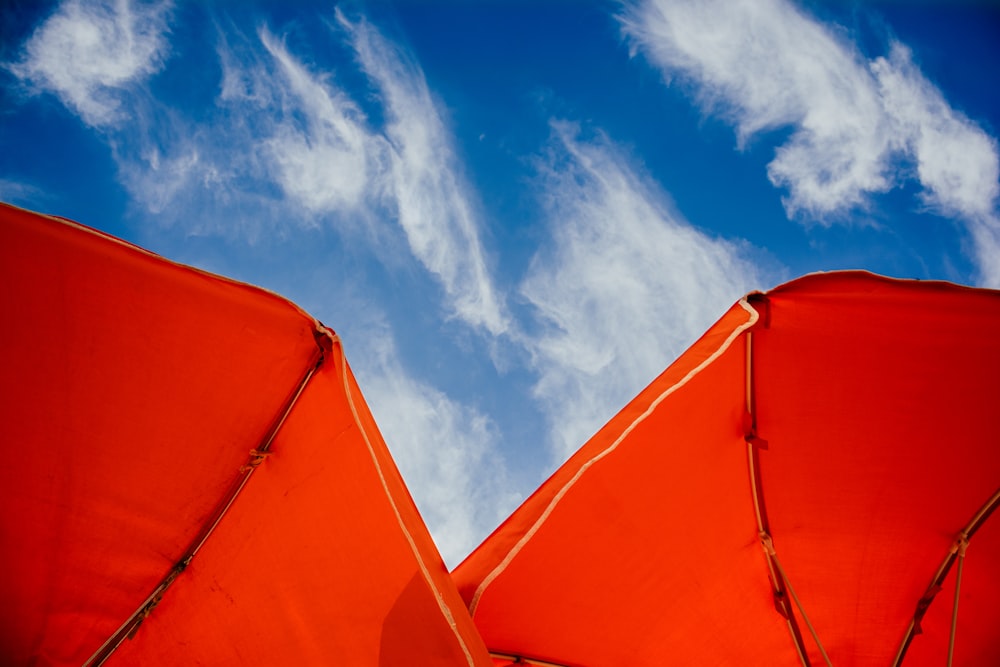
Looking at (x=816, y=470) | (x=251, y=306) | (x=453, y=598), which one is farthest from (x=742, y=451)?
(x=251, y=306)

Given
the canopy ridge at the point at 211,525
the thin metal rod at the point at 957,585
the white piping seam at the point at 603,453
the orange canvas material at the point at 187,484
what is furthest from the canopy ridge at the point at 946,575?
the canopy ridge at the point at 211,525

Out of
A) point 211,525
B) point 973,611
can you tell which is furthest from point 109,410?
point 973,611

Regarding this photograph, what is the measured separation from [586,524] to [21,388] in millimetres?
1849

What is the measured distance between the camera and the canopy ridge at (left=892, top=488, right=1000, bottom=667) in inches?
79.5

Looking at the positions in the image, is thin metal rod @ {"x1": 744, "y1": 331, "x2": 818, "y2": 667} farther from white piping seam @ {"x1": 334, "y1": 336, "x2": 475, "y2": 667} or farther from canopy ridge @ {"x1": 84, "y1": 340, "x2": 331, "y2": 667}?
canopy ridge @ {"x1": 84, "y1": 340, "x2": 331, "y2": 667}

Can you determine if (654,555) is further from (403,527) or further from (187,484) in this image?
(187,484)

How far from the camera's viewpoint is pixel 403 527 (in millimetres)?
1756

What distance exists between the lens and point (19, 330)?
5.24 ft

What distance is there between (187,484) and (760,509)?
80.7 inches

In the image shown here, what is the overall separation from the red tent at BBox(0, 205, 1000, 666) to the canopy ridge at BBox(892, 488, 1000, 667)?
1 centimetres

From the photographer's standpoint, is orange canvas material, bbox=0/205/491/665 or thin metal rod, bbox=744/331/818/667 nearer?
orange canvas material, bbox=0/205/491/665

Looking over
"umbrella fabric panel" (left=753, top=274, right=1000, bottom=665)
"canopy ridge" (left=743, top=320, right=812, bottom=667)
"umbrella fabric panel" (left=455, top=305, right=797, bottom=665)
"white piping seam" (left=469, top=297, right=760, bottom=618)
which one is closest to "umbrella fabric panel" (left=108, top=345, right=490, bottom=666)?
"white piping seam" (left=469, top=297, right=760, bottom=618)

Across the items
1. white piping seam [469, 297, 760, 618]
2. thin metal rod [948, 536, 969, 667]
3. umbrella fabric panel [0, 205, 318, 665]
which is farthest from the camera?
thin metal rod [948, 536, 969, 667]

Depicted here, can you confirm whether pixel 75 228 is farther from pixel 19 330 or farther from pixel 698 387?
pixel 698 387
